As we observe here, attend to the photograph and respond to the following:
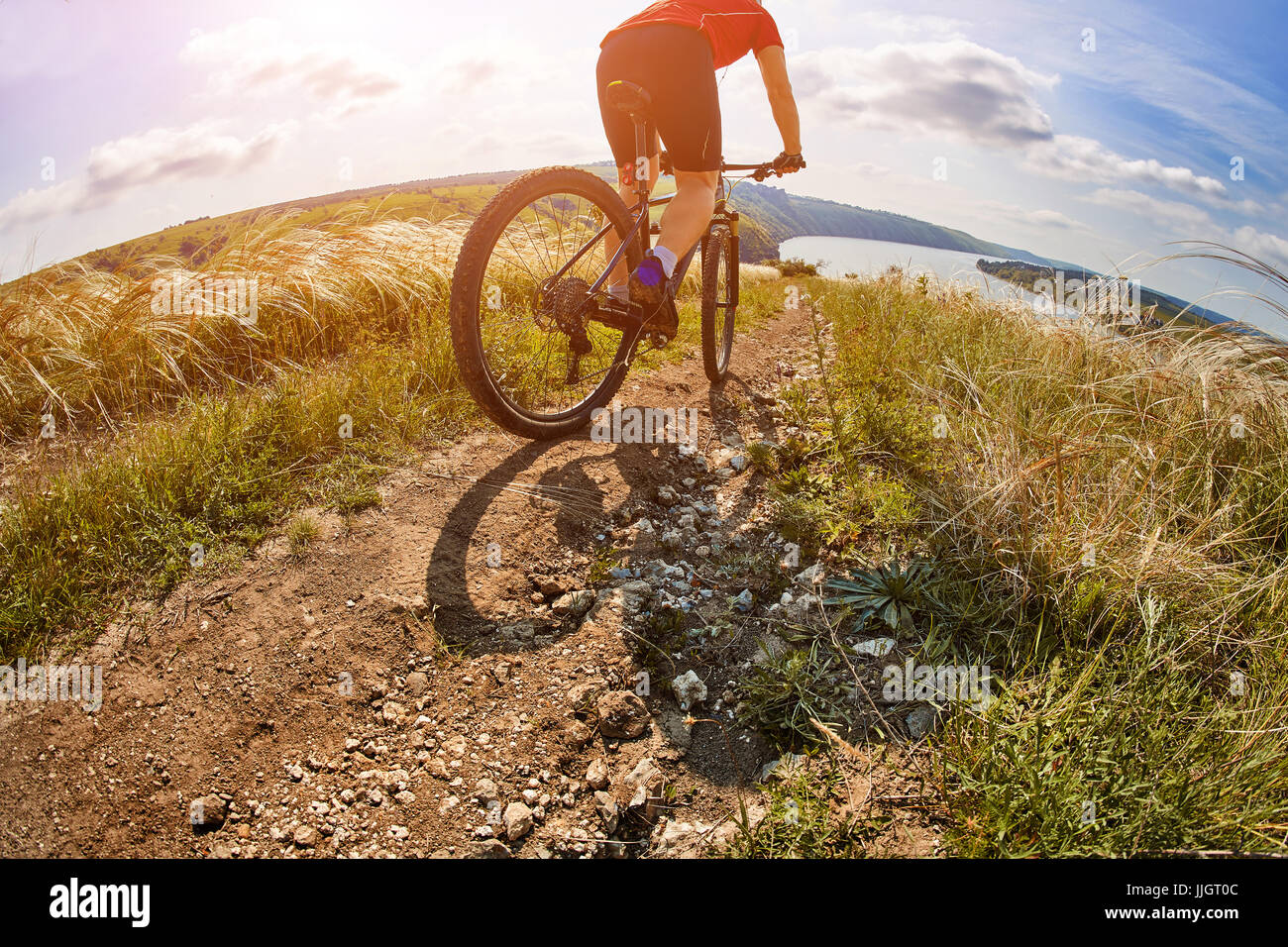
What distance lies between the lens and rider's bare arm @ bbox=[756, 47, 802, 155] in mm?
3211

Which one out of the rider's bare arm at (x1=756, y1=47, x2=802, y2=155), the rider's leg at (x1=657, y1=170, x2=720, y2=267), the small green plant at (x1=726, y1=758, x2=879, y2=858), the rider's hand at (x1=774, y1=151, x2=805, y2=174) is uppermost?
the rider's bare arm at (x1=756, y1=47, x2=802, y2=155)

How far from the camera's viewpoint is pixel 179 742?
5.08ft

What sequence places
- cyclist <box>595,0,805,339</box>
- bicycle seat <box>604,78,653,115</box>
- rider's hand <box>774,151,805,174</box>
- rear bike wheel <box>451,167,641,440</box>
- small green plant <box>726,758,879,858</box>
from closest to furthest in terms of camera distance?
small green plant <box>726,758,879,858</box> → rear bike wheel <box>451,167,641,440</box> → bicycle seat <box>604,78,653,115</box> → cyclist <box>595,0,805,339</box> → rider's hand <box>774,151,805,174</box>

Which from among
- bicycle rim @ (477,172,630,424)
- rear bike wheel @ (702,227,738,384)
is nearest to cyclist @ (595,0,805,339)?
bicycle rim @ (477,172,630,424)

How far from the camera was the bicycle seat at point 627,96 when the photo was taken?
2.72 m

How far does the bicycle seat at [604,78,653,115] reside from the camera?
2725 mm

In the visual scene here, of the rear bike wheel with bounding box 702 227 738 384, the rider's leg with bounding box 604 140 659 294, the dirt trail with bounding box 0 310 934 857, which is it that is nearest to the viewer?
the dirt trail with bounding box 0 310 934 857

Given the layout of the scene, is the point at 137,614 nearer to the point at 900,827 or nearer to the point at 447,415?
the point at 447,415

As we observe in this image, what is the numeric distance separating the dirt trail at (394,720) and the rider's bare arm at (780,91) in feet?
8.48

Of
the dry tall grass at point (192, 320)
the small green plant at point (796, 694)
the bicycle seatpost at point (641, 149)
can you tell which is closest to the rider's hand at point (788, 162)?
the bicycle seatpost at point (641, 149)

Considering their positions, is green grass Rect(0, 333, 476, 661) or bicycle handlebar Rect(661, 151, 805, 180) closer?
green grass Rect(0, 333, 476, 661)

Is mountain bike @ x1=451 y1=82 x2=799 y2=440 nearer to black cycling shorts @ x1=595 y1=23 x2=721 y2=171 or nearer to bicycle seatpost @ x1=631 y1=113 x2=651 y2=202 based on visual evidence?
bicycle seatpost @ x1=631 y1=113 x2=651 y2=202

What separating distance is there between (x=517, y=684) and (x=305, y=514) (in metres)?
1.15

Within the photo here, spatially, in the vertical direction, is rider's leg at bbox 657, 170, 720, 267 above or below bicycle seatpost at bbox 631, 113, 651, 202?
below
